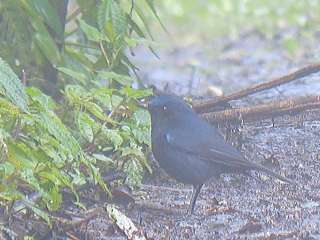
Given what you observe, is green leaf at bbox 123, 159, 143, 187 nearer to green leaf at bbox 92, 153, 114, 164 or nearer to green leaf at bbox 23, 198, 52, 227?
green leaf at bbox 92, 153, 114, 164

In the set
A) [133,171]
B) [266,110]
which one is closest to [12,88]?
[133,171]

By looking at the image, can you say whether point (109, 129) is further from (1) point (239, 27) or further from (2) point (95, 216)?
(1) point (239, 27)

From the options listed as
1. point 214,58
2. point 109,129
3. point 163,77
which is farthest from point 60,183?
point 214,58

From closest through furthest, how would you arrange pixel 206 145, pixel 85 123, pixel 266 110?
pixel 85 123 → pixel 206 145 → pixel 266 110

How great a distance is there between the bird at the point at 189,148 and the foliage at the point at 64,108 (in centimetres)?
11

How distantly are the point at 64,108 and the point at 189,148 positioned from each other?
0.66m

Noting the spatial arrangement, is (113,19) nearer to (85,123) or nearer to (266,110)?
(85,123)

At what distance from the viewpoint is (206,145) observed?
20.1 ft

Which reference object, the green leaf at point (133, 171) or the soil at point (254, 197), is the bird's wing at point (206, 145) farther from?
the green leaf at point (133, 171)

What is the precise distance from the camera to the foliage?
4996 mm

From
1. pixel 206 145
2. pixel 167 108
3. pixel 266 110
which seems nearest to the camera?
pixel 206 145

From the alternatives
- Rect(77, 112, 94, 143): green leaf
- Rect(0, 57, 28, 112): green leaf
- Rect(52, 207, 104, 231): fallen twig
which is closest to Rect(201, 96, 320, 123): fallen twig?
Rect(77, 112, 94, 143): green leaf

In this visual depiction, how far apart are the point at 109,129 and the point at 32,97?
1.92ft

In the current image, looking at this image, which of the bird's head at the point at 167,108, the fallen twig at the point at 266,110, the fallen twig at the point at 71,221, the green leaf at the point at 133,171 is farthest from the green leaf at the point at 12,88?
the fallen twig at the point at 266,110
